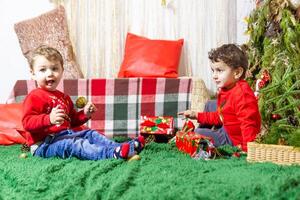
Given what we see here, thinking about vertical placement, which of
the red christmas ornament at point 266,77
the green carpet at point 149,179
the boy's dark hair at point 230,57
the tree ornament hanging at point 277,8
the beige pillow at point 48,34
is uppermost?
the tree ornament hanging at point 277,8

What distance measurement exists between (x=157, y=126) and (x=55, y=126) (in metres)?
0.66

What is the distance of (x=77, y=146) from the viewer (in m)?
1.88

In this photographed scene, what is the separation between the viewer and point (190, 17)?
3102mm

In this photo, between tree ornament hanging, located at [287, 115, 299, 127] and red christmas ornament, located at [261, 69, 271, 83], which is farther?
red christmas ornament, located at [261, 69, 271, 83]

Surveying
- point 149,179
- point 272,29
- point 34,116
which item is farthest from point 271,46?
point 149,179

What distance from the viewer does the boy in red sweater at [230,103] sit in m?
2.12

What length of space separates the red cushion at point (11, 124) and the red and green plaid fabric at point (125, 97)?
178 millimetres

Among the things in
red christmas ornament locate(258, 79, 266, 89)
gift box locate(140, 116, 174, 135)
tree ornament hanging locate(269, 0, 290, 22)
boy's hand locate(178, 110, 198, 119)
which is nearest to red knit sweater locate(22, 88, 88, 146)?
gift box locate(140, 116, 174, 135)

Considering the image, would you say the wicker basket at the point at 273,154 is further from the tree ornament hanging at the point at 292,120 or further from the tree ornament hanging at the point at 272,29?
the tree ornament hanging at the point at 272,29

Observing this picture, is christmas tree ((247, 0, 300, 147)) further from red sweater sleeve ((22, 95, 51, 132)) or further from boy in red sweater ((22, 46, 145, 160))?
red sweater sleeve ((22, 95, 51, 132))

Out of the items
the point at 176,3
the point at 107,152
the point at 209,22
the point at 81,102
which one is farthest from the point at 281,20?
the point at 107,152

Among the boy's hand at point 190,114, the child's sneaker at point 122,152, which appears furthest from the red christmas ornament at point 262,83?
the child's sneaker at point 122,152

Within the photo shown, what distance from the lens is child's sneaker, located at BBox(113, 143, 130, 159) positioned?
5.75 feet

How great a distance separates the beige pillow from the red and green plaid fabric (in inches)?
7.2
